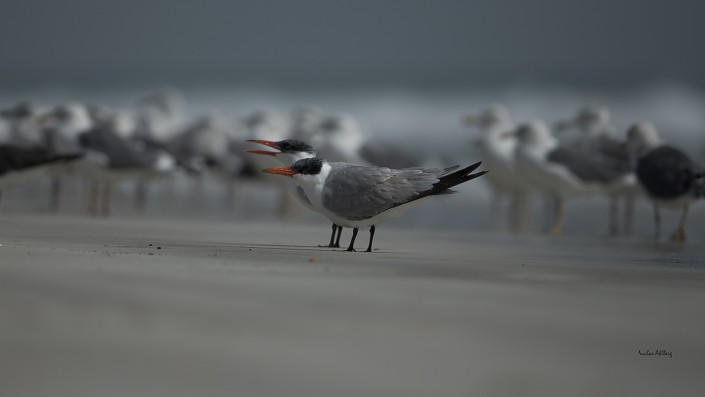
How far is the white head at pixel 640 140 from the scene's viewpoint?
35.4ft

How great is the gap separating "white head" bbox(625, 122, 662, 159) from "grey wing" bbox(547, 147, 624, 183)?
0.46 metres

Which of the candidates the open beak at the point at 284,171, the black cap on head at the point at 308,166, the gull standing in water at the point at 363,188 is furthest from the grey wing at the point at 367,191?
the open beak at the point at 284,171

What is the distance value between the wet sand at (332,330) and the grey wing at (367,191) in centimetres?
120

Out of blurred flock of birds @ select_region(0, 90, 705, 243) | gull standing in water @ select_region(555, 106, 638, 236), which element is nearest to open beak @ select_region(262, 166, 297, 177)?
blurred flock of birds @ select_region(0, 90, 705, 243)

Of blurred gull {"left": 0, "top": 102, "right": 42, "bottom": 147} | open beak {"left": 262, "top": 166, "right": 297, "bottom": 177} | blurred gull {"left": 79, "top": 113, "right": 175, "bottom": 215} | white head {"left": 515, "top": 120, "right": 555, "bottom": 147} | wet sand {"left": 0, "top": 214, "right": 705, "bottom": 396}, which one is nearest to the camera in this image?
wet sand {"left": 0, "top": 214, "right": 705, "bottom": 396}

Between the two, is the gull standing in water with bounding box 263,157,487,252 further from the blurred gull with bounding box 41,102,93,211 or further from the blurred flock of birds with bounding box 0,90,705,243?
the blurred gull with bounding box 41,102,93,211

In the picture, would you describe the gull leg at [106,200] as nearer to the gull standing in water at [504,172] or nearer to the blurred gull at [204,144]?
the blurred gull at [204,144]

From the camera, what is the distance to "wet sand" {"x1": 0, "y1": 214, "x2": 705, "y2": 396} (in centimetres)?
309

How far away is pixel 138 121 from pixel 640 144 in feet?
32.3

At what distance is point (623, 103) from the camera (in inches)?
1083

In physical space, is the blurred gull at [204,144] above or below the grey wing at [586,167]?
above

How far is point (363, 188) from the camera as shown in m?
6.25

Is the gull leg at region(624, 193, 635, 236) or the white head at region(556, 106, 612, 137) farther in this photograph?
the white head at region(556, 106, 612, 137)

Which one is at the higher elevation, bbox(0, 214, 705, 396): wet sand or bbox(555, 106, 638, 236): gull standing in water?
bbox(555, 106, 638, 236): gull standing in water
